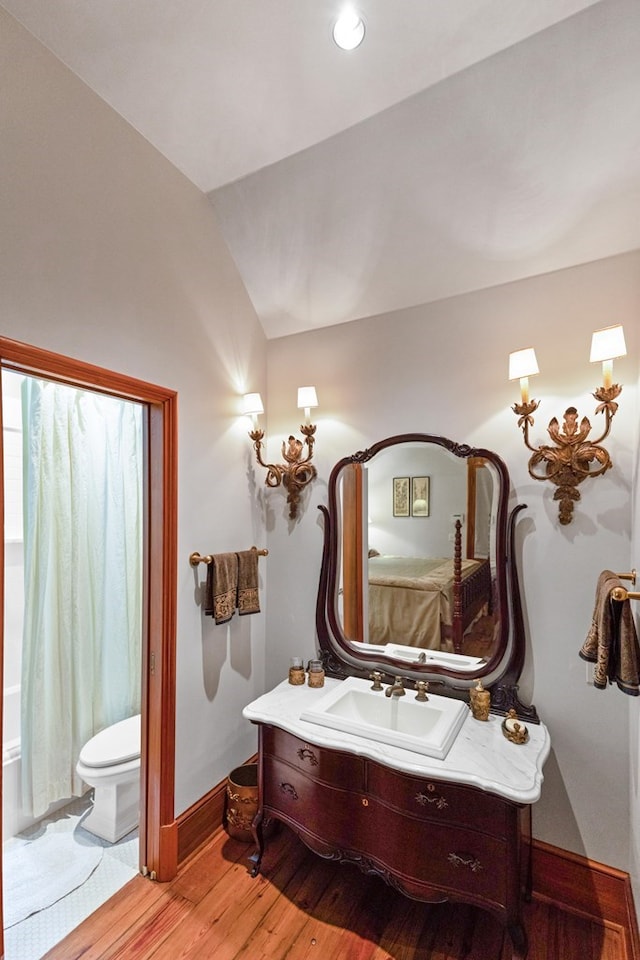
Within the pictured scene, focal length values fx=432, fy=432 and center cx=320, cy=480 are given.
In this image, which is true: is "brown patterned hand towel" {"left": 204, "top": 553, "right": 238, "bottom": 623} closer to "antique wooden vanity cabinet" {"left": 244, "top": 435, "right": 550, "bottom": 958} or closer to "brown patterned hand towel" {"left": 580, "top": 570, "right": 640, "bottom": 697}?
"antique wooden vanity cabinet" {"left": 244, "top": 435, "right": 550, "bottom": 958}

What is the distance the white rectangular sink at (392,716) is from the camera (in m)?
1.62

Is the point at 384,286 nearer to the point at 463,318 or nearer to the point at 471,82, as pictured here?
the point at 463,318

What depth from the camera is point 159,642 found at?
6.33 ft

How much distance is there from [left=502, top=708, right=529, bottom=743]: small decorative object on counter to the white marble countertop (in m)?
0.02

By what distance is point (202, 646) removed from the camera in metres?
2.14

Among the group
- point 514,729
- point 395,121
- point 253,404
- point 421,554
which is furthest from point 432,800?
point 395,121

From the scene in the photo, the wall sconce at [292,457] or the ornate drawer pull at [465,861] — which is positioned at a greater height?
the wall sconce at [292,457]

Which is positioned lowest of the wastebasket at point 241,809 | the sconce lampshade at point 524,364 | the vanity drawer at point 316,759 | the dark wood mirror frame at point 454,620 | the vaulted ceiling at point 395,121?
the wastebasket at point 241,809

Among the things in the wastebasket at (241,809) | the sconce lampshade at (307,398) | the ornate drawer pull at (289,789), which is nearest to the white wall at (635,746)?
the ornate drawer pull at (289,789)

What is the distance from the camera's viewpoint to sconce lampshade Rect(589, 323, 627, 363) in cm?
157

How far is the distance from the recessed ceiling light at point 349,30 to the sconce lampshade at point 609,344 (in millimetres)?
1296

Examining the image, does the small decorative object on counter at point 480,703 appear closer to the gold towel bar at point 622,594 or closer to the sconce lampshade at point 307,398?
the gold towel bar at point 622,594


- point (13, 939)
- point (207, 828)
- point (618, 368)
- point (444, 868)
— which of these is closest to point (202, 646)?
point (207, 828)

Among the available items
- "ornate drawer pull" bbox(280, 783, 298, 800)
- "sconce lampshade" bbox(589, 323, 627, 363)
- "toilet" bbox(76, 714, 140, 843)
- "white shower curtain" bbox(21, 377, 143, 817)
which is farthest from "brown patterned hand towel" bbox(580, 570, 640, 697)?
"white shower curtain" bbox(21, 377, 143, 817)
